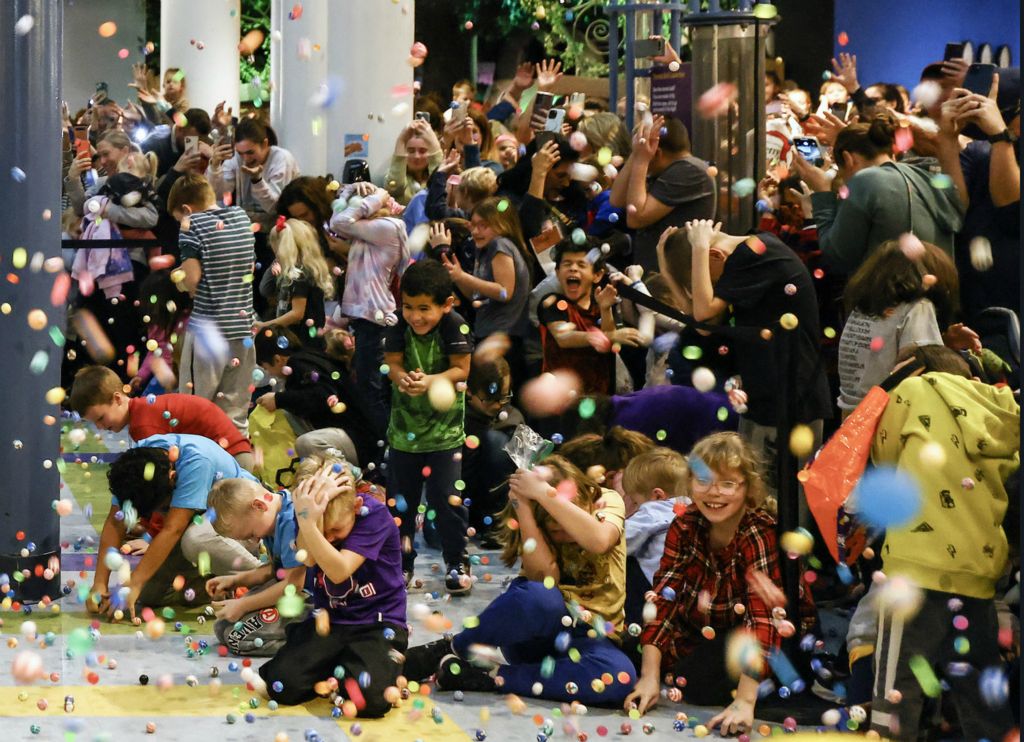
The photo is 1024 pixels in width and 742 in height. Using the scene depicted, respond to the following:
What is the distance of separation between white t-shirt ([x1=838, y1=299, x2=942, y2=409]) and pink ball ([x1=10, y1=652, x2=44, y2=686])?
299cm

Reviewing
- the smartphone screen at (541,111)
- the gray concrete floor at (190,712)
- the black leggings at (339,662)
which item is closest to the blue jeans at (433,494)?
the gray concrete floor at (190,712)

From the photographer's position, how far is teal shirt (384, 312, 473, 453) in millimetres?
6785

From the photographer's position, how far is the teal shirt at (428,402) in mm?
6785

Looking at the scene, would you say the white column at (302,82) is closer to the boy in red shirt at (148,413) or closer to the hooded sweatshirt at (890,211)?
the boy in red shirt at (148,413)

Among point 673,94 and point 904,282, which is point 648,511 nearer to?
point 904,282

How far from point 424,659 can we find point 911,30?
11.8 metres

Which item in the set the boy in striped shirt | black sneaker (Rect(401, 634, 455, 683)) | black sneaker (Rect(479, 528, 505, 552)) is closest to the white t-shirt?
black sneaker (Rect(401, 634, 455, 683))

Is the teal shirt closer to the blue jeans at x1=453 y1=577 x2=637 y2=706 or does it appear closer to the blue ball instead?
the blue jeans at x1=453 y1=577 x2=637 y2=706

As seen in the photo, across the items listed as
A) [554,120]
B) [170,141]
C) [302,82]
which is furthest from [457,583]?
[302,82]

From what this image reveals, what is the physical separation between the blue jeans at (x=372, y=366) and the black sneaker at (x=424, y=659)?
7.74ft

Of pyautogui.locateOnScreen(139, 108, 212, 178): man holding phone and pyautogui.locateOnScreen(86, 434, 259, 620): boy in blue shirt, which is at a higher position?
pyautogui.locateOnScreen(139, 108, 212, 178): man holding phone

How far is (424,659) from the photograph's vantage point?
5.51 metres

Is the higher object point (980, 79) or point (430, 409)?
point (980, 79)

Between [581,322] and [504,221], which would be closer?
[581,322]
